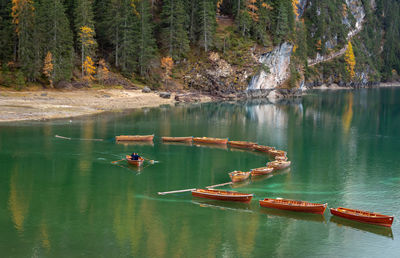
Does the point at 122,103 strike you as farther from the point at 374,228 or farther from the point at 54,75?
the point at 374,228

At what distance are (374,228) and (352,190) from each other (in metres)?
8.72

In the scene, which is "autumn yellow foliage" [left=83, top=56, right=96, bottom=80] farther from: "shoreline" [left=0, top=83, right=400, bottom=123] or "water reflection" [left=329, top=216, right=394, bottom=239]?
"water reflection" [left=329, top=216, right=394, bottom=239]

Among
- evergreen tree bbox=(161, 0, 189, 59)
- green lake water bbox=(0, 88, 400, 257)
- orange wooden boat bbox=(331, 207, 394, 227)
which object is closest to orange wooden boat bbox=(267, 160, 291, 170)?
green lake water bbox=(0, 88, 400, 257)

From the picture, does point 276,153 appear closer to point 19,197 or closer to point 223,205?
point 223,205

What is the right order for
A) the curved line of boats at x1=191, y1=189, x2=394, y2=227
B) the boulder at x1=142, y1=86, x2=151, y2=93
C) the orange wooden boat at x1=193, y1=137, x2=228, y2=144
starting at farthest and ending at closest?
the boulder at x1=142, y1=86, x2=151, y2=93, the orange wooden boat at x1=193, y1=137, x2=228, y2=144, the curved line of boats at x1=191, y1=189, x2=394, y2=227

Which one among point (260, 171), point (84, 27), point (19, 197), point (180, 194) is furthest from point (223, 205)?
point (84, 27)

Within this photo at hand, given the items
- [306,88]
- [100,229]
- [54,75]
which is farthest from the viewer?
[306,88]

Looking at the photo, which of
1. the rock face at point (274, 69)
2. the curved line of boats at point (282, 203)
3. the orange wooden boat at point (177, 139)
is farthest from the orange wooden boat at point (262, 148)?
the rock face at point (274, 69)

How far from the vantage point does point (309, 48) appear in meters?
198

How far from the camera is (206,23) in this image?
122500mm

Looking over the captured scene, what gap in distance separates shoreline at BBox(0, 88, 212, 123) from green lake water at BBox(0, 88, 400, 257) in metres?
5.90

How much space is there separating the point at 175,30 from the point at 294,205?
94.5m

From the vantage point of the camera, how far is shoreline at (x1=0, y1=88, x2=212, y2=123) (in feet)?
244

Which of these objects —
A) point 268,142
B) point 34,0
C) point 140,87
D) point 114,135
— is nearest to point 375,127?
point 268,142
